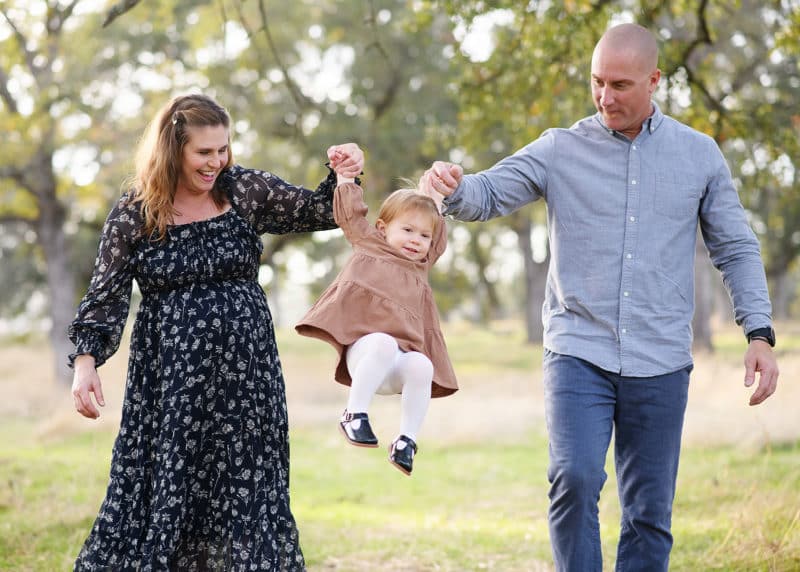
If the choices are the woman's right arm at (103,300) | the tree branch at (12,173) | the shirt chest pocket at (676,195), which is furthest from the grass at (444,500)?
the tree branch at (12,173)

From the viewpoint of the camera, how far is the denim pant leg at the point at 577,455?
368 centimetres

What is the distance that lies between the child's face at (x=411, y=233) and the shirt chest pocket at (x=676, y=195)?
83 cm

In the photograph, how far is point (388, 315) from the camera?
3.86m

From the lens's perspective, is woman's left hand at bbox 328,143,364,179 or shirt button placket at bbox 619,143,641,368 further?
woman's left hand at bbox 328,143,364,179

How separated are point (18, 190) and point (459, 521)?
47.3 feet

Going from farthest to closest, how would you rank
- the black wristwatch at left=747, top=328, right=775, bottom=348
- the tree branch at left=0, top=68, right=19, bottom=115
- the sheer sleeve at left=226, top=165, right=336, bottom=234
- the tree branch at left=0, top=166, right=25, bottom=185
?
1. the tree branch at left=0, top=166, right=25, bottom=185
2. the tree branch at left=0, top=68, right=19, bottom=115
3. the sheer sleeve at left=226, top=165, right=336, bottom=234
4. the black wristwatch at left=747, top=328, right=775, bottom=348

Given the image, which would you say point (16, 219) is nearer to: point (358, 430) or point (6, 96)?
point (6, 96)

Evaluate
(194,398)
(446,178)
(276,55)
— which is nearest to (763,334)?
(446,178)

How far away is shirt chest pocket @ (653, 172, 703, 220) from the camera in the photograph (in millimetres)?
3867

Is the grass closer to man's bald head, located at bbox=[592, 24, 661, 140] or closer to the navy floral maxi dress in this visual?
the navy floral maxi dress

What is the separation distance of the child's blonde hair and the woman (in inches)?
7.8

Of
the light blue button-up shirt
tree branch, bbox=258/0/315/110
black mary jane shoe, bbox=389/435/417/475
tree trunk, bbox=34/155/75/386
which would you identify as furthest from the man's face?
tree trunk, bbox=34/155/75/386

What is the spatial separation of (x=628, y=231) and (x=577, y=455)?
82 centimetres

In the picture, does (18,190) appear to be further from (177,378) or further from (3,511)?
(177,378)
